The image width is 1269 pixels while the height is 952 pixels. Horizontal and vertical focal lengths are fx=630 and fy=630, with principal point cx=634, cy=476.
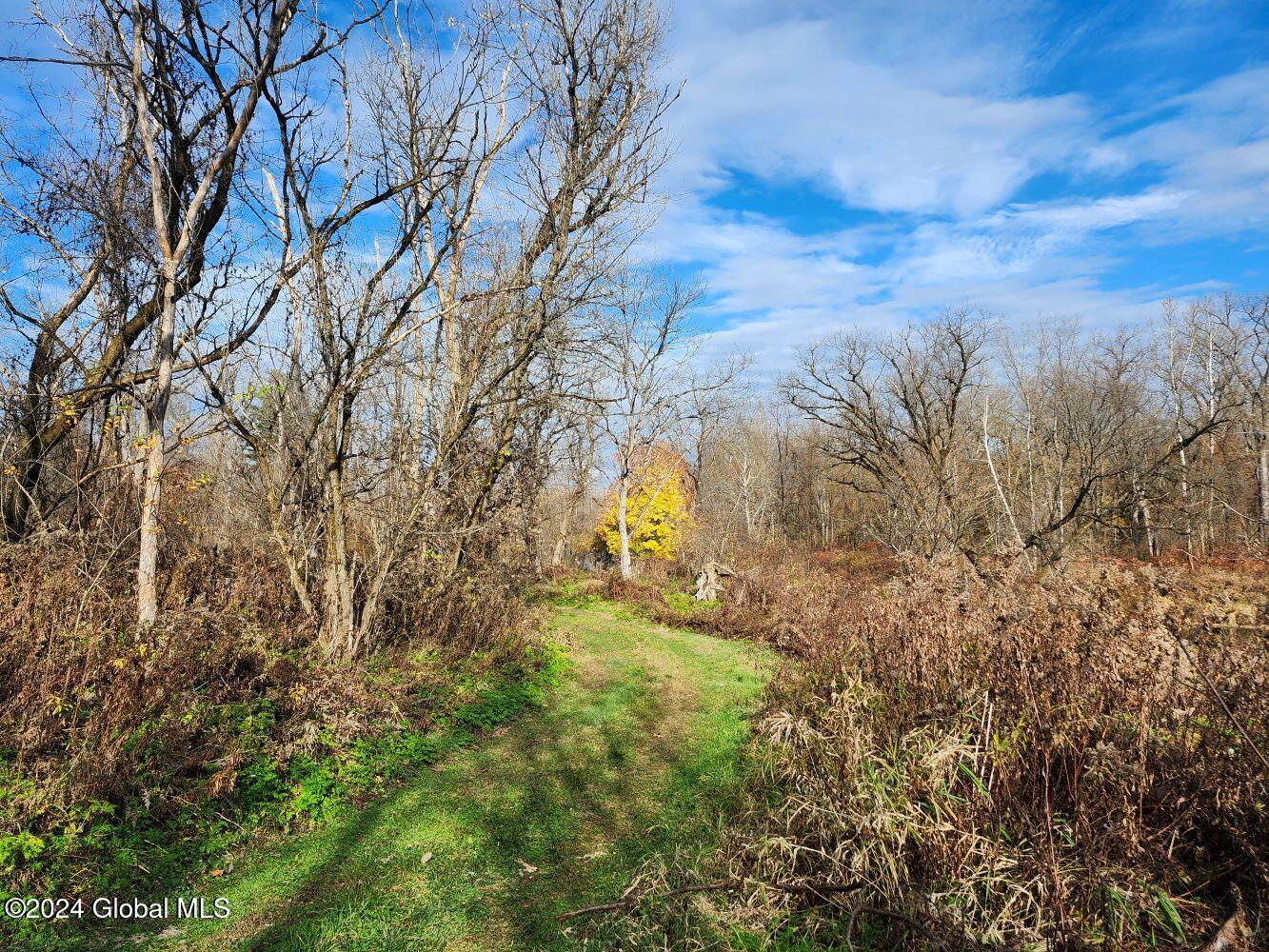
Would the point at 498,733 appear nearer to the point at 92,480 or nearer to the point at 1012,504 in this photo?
the point at 92,480

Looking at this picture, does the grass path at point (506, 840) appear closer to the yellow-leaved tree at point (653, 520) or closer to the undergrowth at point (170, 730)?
the undergrowth at point (170, 730)

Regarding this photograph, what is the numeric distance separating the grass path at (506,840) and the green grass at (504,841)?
0.4 inches

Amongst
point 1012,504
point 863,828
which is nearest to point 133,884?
point 863,828

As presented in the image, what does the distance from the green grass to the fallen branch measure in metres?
0.18

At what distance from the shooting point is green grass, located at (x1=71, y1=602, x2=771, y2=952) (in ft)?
10.8

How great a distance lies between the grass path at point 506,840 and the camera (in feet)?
10.9

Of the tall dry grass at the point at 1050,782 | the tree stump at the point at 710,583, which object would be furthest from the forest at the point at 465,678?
the tree stump at the point at 710,583

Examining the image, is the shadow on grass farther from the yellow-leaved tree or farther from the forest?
the yellow-leaved tree

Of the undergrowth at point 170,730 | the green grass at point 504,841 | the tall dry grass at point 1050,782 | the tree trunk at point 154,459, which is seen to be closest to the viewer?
the tall dry grass at point 1050,782

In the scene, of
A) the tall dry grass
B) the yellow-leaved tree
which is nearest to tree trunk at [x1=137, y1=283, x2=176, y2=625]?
the tall dry grass

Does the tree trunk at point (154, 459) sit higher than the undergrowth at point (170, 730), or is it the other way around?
the tree trunk at point (154, 459)

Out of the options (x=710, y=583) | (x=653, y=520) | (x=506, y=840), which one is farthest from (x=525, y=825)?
(x=653, y=520)

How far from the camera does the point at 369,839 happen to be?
4.15 m

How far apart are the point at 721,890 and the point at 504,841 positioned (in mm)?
1597
